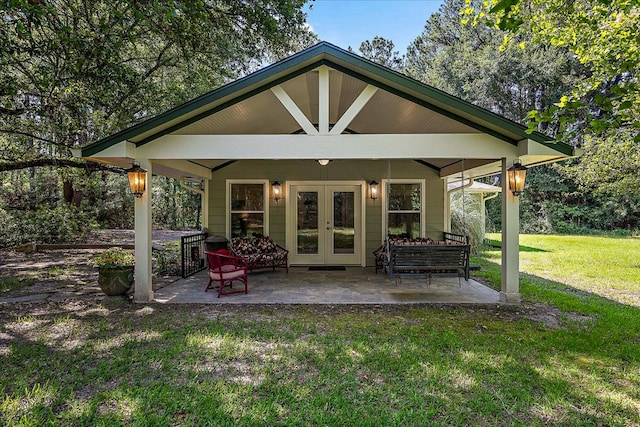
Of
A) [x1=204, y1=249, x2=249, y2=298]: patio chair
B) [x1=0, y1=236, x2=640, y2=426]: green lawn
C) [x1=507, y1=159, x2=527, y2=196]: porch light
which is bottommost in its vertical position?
[x1=0, y1=236, x2=640, y2=426]: green lawn

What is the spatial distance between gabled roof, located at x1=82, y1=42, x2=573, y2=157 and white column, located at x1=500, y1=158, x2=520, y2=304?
650mm

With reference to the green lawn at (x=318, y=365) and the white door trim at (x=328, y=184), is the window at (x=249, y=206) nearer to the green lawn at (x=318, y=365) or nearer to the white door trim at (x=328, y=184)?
the white door trim at (x=328, y=184)

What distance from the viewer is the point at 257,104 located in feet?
19.4

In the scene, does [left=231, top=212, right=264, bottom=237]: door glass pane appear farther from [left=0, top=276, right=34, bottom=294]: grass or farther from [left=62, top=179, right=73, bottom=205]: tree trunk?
[left=62, top=179, right=73, bottom=205]: tree trunk

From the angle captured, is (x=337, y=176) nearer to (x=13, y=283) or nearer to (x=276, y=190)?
(x=276, y=190)

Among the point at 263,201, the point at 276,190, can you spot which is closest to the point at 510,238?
the point at 276,190

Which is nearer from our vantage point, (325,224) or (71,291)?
(71,291)

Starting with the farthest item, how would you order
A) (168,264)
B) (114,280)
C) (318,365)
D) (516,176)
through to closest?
(168,264) < (114,280) < (516,176) < (318,365)

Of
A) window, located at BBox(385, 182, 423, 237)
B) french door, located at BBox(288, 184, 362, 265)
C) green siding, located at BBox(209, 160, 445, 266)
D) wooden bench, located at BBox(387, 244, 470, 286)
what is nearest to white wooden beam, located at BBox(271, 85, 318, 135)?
wooden bench, located at BBox(387, 244, 470, 286)

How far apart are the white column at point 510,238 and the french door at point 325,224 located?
3.84 meters

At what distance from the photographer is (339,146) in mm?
5000

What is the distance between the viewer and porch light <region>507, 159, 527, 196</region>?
16.7ft

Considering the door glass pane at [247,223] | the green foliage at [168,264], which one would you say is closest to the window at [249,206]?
the door glass pane at [247,223]

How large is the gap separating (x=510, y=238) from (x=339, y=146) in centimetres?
300
